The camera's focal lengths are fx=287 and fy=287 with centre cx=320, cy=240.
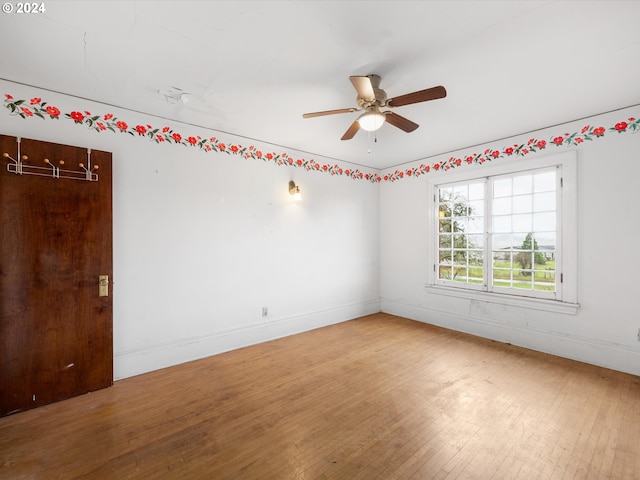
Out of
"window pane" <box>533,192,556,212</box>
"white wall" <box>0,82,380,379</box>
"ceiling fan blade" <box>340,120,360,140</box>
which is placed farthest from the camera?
"window pane" <box>533,192,556,212</box>

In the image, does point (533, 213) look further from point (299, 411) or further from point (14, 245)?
point (14, 245)

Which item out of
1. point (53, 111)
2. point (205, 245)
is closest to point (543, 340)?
point (205, 245)

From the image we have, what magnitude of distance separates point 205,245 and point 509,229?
13.2 feet

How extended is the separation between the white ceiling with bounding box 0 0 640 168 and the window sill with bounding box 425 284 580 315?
7.17 ft

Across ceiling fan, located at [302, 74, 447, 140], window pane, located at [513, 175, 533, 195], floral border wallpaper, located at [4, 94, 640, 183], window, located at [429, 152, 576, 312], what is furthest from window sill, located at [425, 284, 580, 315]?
ceiling fan, located at [302, 74, 447, 140]

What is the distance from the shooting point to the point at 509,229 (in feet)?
12.9

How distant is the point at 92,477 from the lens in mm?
1709

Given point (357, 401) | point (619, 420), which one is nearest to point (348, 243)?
point (357, 401)

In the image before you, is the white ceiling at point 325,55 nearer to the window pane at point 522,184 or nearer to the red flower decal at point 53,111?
the red flower decal at point 53,111

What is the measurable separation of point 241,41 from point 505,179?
12.3 ft

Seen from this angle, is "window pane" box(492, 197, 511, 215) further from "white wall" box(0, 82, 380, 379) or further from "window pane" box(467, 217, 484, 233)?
"white wall" box(0, 82, 380, 379)

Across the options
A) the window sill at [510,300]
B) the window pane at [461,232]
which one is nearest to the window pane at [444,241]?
the window pane at [461,232]

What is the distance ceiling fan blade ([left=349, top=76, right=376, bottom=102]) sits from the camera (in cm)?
203

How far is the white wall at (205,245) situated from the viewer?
2961mm
